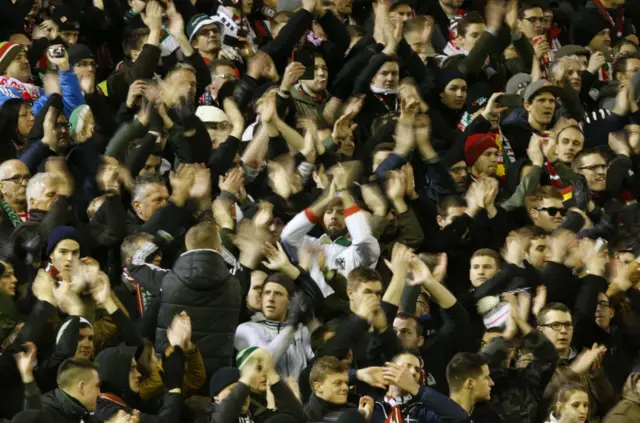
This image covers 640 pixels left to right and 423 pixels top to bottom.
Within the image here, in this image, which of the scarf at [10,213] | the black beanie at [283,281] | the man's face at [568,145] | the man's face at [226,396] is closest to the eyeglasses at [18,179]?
the scarf at [10,213]

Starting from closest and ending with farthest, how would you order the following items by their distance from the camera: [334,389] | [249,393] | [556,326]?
[334,389]
[249,393]
[556,326]

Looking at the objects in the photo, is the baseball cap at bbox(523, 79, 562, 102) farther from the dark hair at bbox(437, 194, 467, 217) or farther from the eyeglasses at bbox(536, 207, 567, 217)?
the dark hair at bbox(437, 194, 467, 217)

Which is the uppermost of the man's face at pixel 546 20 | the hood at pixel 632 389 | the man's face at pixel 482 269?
the hood at pixel 632 389

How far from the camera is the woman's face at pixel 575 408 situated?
1034cm

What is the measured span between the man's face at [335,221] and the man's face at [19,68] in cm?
259

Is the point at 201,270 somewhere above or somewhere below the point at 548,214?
above

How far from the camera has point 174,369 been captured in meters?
9.77

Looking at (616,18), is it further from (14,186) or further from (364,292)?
(14,186)

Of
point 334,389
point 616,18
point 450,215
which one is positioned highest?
point 334,389

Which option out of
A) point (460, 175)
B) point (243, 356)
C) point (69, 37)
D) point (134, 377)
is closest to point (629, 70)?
point (460, 175)

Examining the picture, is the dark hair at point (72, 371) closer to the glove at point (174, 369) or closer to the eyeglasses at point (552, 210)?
the glove at point (174, 369)

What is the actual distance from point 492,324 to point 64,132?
295 cm

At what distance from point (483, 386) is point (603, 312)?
5.48ft

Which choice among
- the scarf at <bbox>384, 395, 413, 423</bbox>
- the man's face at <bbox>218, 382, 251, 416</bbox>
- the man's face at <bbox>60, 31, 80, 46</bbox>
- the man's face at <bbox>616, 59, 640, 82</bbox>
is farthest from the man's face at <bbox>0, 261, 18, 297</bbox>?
the man's face at <bbox>616, 59, 640, 82</bbox>
